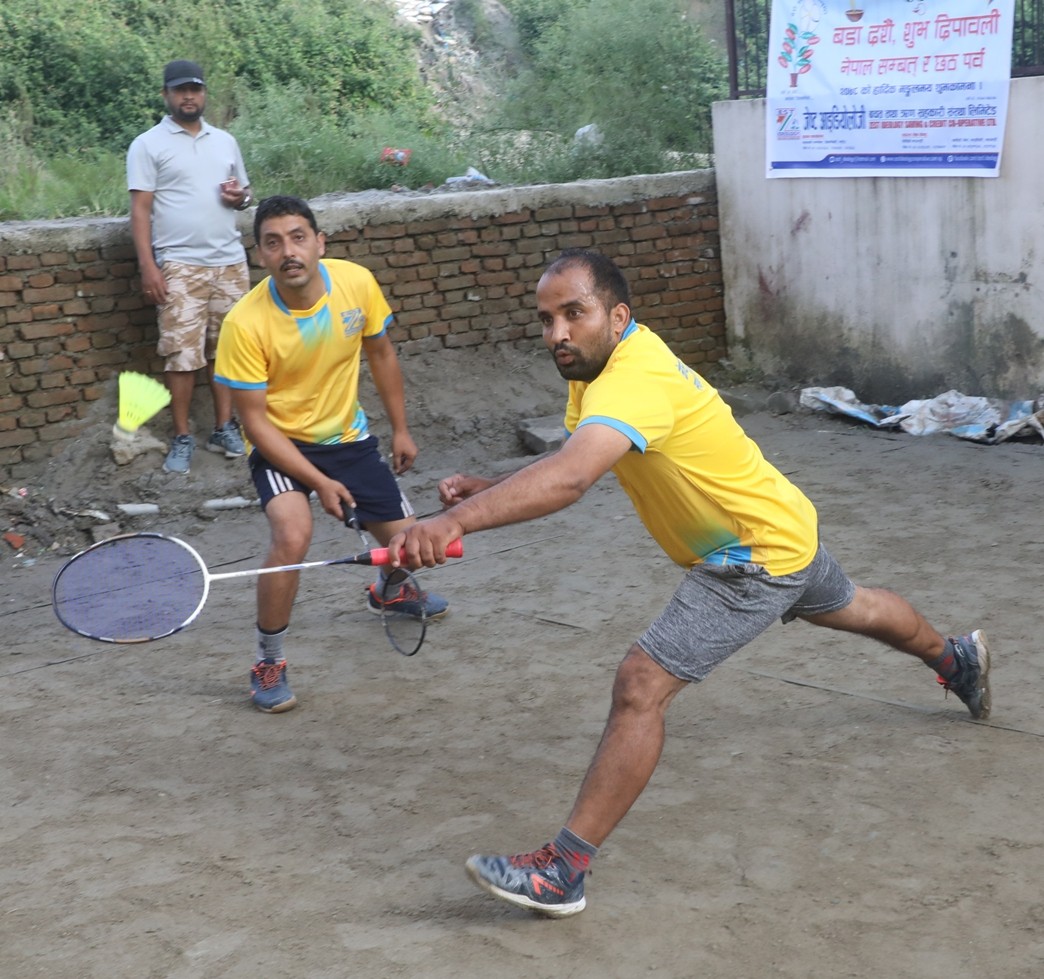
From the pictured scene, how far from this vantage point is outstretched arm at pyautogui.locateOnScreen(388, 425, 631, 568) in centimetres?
321

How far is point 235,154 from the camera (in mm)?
8578

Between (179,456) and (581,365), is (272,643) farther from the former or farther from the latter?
(179,456)

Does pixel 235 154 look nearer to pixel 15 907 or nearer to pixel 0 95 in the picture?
pixel 15 907

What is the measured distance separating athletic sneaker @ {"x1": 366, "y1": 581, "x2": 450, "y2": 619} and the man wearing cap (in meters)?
2.63

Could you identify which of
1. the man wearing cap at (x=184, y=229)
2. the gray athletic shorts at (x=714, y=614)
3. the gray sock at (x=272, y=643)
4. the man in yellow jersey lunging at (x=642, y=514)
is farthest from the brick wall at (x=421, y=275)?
the gray athletic shorts at (x=714, y=614)

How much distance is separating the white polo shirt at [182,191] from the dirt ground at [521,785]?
6.91 feet

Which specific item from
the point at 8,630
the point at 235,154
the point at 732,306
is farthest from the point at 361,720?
the point at 732,306

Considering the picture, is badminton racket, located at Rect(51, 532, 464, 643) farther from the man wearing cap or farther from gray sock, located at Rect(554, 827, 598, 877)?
the man wearing cap

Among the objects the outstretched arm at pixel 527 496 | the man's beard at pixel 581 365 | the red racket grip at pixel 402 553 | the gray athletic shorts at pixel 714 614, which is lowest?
the gray athletic shorts at pixel 714 614

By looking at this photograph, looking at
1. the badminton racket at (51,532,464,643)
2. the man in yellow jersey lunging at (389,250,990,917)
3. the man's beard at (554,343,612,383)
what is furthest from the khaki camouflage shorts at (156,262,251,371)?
the man's beard at (554,343,612,383)

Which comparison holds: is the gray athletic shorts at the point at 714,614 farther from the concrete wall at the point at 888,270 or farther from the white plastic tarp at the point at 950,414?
the concrete wall at the point at 888,270

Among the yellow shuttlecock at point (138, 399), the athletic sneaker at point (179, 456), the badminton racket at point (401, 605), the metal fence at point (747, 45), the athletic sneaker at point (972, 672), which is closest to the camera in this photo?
the athletic sneaker at point (972, 672)

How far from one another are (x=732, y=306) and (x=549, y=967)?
8015 millimetres

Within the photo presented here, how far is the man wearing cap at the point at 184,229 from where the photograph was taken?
820 cm
